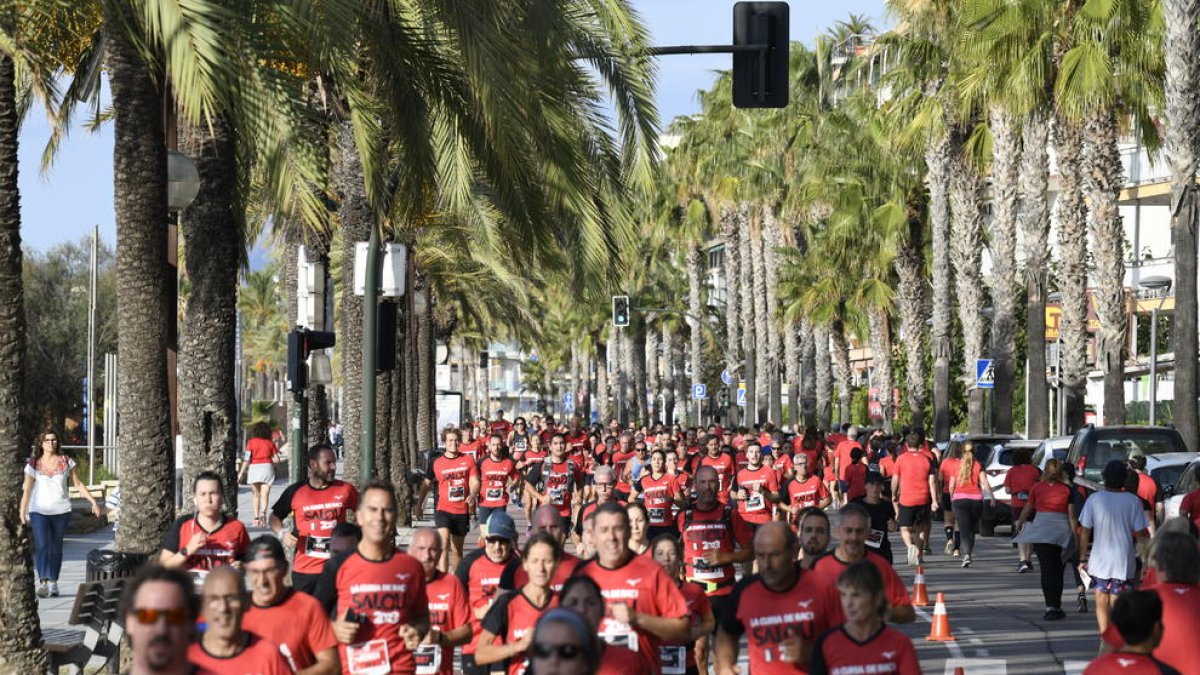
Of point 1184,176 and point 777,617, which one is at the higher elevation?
point 1184,176

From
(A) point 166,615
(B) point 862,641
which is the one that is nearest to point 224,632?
(A) point 166,615

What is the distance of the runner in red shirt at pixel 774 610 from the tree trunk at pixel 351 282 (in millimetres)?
15722

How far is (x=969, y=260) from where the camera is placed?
3925 cm

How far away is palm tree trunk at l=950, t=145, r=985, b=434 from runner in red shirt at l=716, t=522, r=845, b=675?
31076mm

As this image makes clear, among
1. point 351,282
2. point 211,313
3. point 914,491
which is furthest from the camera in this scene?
point 351,282

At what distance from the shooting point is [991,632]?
640 inches

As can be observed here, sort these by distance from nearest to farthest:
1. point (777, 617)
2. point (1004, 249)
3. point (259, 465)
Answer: point (777, 617) < point (259, 465) < point (1004, 249)

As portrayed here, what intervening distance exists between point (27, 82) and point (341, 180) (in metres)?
9.98

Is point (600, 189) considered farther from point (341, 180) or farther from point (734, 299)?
point (734, 299)

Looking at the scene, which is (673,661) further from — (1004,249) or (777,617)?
(1004,249)

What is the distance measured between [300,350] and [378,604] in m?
9.81

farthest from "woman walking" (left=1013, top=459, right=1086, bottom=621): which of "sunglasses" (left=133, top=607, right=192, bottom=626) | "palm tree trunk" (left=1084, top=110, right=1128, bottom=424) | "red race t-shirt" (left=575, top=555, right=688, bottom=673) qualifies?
"palm tree trunk" (left=1084, top=110, right=1128, bottom=424)

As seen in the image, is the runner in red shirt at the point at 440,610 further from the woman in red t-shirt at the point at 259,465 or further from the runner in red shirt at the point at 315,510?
the woman in red t-shirt at the point at 259,465

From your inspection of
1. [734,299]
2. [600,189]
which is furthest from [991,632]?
[734,299]
